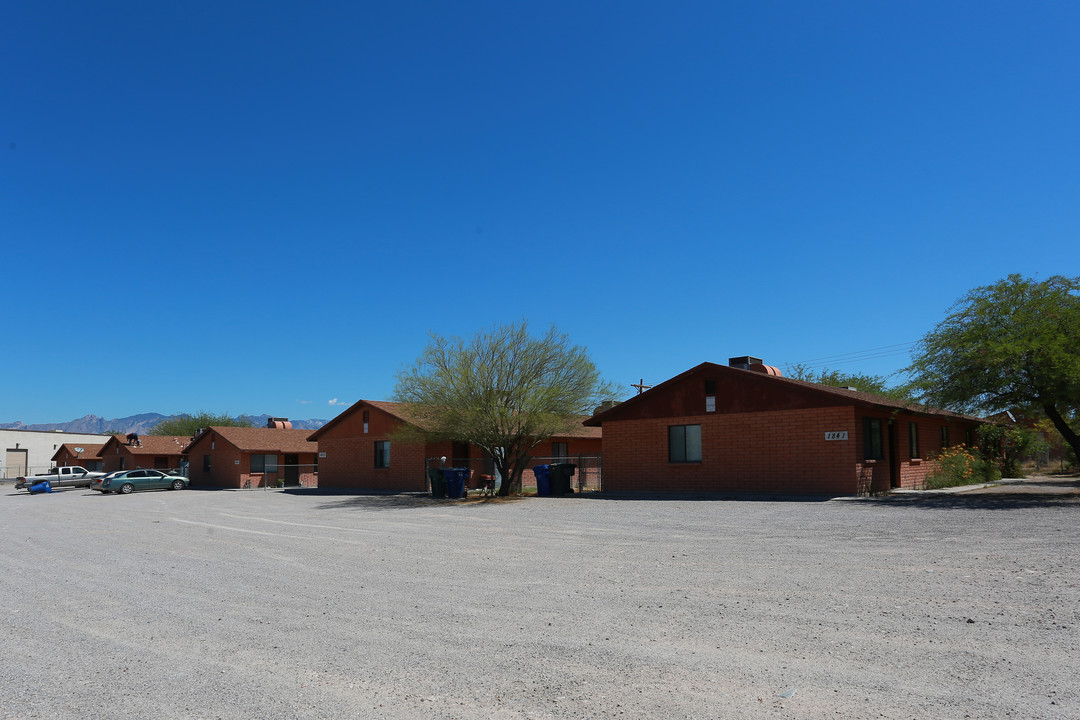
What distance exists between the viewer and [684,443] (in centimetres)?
2670

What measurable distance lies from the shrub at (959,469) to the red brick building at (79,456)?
6900cm

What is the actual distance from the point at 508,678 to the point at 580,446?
36486 millimetres

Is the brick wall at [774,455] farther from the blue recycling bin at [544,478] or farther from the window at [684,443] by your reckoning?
the blue recycling bin at [544,478]

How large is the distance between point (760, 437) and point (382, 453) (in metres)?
19.9

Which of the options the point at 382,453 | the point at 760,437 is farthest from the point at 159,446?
the point at 760,437

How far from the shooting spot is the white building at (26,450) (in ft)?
272

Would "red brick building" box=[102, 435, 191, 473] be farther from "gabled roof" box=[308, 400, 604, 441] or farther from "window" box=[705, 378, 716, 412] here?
"window" box=[705, 378, 716, 412]

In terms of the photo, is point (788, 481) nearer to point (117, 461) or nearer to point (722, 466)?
point (722, 466)

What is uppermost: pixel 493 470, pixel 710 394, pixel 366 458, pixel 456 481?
pixel 710 394

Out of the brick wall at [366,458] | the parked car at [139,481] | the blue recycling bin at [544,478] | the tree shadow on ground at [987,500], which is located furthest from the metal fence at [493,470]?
the parked car at [139,481]

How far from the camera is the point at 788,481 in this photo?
23.9 meters

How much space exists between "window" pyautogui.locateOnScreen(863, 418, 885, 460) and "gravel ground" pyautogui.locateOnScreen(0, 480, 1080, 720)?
30.2 feet

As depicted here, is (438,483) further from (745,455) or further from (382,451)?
(745,455)

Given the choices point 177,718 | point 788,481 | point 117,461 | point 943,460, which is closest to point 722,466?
point 788,481
